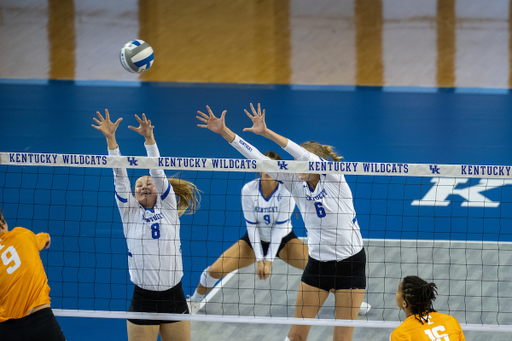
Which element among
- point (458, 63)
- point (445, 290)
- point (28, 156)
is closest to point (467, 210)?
point (445, 290)

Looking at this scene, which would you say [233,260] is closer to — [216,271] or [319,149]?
[216,271]

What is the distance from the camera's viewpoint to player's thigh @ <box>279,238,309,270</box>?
18.2 ft

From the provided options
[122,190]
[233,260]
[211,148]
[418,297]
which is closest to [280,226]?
[233,260]

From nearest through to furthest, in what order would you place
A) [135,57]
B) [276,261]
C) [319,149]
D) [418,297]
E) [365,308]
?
[418,297]
[319,149]
[365,308]
[135,57]
[276,261]

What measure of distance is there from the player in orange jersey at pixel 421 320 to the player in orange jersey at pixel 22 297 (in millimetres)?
2291

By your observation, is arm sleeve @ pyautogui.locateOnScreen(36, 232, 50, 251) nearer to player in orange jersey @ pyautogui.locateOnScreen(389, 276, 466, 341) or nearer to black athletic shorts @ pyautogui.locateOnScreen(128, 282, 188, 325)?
black athletic shorts @ pyautogui.locateOnScreen(128, 282, 188, 325)

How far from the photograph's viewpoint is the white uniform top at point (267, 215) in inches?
211

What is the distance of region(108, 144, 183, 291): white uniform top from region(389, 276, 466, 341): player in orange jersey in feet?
5.66

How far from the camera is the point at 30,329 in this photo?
362 centimetres

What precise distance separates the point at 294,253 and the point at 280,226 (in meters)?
0.36

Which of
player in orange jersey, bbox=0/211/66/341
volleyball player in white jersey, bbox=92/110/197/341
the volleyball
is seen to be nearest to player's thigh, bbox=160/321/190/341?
volleyball player in white jersey, bbox=92/110/197/341

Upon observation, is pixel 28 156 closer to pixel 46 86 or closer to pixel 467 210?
pixel 467 210

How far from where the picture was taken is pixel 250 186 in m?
5.57

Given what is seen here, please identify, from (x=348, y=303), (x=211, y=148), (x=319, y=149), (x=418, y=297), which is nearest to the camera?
(x=418, y=297)
